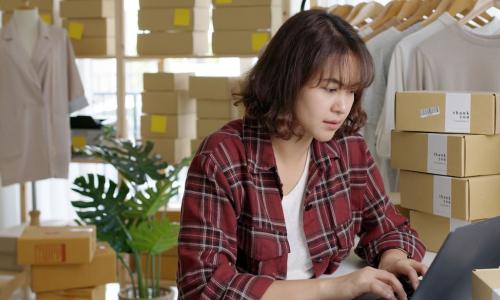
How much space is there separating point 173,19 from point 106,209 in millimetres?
1062

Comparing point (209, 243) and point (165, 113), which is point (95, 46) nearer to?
point (165, 113)

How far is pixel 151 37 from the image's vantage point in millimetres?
3785

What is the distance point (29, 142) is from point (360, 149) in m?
2.49

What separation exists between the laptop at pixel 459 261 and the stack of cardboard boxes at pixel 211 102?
2.40 m

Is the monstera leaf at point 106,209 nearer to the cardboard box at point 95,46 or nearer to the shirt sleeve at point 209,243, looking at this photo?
the cardboard box at point 95,46

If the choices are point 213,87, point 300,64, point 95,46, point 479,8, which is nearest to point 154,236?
point 213,87

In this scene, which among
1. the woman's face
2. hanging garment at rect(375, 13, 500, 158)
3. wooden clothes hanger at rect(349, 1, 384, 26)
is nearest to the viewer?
the woman's face

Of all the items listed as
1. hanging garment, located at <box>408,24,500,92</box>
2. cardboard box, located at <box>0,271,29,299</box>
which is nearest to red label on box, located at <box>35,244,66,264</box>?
cardboard box, located at <box>0,271,29,299</box>

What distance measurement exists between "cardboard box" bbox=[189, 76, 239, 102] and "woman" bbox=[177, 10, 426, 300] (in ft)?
6.79

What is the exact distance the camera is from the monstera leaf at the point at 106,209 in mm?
3068

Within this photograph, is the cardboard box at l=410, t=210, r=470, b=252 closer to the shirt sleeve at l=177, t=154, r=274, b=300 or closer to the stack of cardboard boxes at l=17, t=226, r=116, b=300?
the shirt sleeve at l=177, t=154, r=274, b=300

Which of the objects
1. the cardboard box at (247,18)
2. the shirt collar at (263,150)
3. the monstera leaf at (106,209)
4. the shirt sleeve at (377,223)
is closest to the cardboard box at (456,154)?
the shirt sleeve at (377,223)

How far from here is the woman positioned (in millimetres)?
1322

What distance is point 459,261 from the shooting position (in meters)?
1.19
